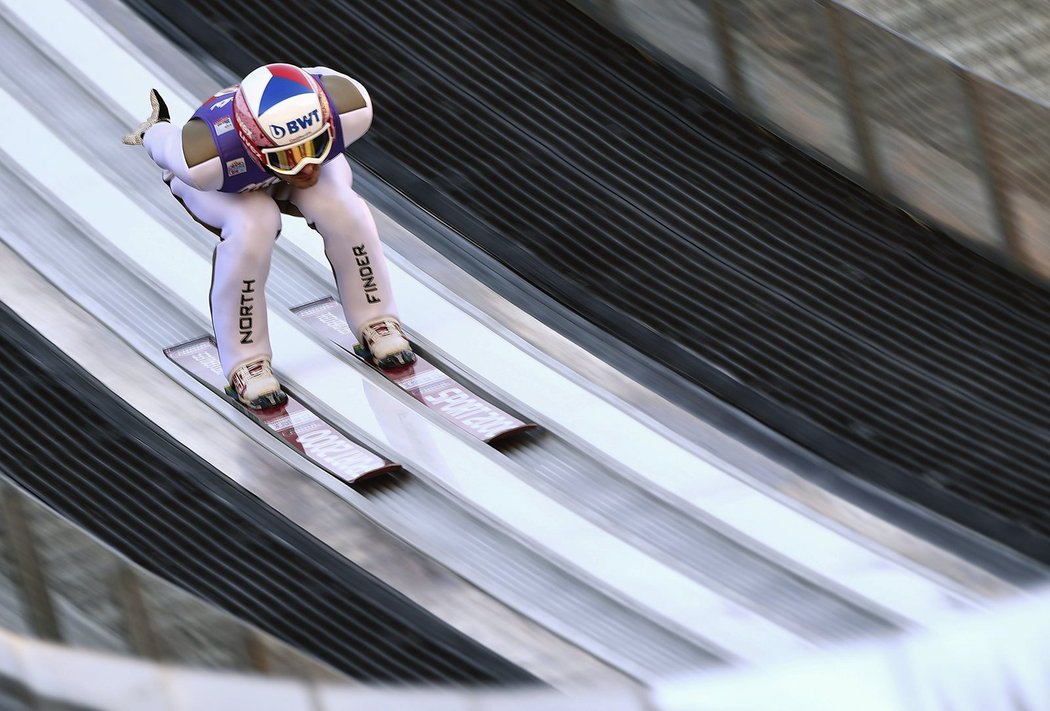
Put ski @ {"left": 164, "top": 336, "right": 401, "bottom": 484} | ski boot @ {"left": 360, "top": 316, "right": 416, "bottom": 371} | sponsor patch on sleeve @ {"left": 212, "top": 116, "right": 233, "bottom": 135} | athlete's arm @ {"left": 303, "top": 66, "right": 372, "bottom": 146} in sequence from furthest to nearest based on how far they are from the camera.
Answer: ski boot @ {"left": 360, "top": 316, "right": 416, "bottom": 371}
ski @ {"left": 164, "top": 336, "right": 401, "bottom": 484}
athlete's arm @ {"left": 303, "top": 66, "right": 372, "bottom": 146}
sponsor patch on sleeve @ {"left": 212, "top": 116, "right": 233, "bottom": 135}

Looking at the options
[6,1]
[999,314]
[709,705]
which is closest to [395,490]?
[709,705]

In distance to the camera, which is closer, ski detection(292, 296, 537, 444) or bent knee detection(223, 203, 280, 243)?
bent knee detection(223, 203, 280, 243)

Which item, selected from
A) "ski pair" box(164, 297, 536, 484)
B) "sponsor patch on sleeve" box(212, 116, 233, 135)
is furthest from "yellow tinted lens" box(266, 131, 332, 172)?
"ski pair" box(164, 297, 536, 484)

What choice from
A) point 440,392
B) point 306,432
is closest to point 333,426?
point 306,432

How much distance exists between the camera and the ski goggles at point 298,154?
20.1ft

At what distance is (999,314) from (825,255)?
87 centimetres

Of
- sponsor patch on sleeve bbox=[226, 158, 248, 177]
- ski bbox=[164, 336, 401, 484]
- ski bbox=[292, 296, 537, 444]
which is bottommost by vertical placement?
ski bbox=[164, 336, 401, 484]

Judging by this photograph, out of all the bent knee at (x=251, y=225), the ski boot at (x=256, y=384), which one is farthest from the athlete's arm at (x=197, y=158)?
the ski boot at (x=256, y=384)

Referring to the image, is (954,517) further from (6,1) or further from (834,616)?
(6,1)

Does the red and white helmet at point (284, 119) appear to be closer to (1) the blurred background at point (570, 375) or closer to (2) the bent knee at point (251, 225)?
(2) the bent knee at point (251, 225)

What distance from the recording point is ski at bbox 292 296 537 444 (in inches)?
269

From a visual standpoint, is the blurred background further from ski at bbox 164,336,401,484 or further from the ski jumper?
the ski jumper

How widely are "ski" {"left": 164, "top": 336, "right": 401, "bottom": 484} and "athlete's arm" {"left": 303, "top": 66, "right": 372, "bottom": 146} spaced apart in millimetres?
1266

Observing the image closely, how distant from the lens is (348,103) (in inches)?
252
